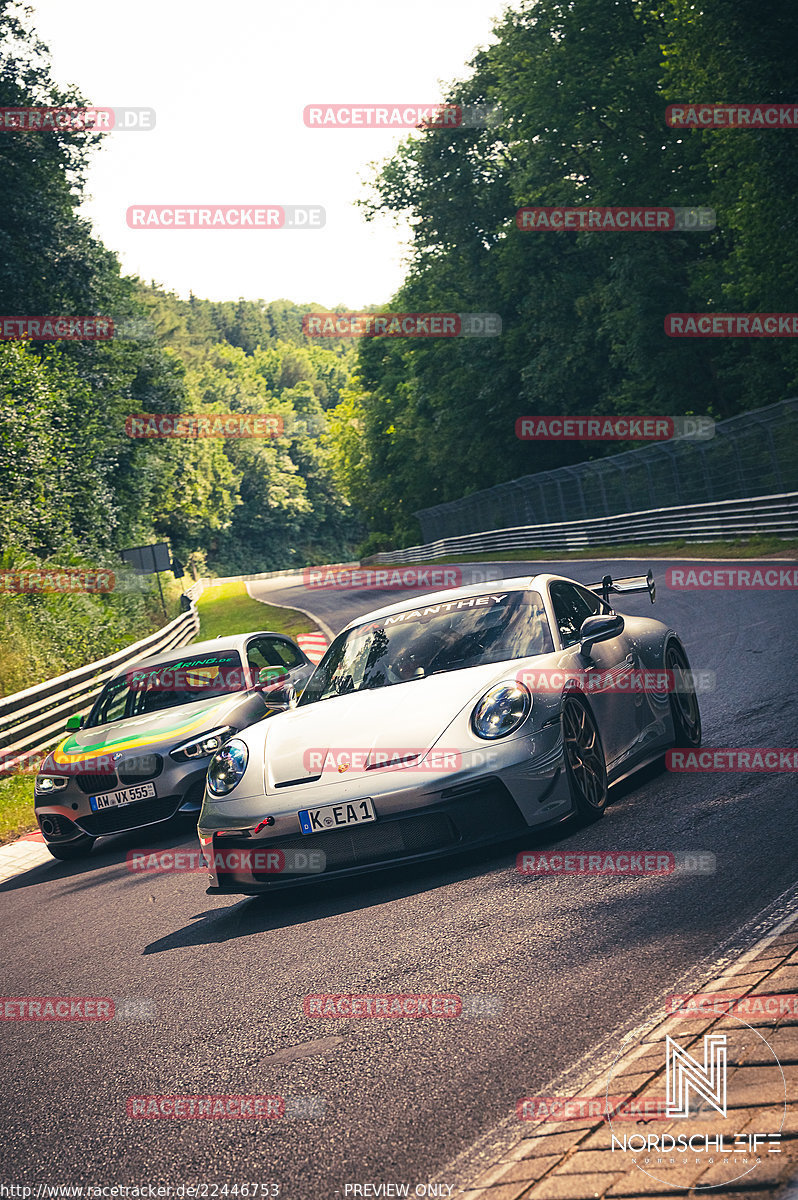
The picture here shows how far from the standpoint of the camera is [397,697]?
6227 mm

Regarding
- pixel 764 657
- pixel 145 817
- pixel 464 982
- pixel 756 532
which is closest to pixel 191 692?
pixel 145 817

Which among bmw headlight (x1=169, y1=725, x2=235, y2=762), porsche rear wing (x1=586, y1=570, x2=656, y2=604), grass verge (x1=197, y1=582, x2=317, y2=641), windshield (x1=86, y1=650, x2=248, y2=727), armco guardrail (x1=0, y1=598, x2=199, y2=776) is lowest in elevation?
grass verge (x1=197, y1=582, x2=317, y2=641)

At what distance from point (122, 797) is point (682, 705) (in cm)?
426

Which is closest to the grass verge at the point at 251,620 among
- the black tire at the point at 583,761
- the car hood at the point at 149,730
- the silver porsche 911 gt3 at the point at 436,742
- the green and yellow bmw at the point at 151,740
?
the green and yellow bmw at the point at 151,740

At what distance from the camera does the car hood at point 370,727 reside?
568cm

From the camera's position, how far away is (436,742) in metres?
5.62

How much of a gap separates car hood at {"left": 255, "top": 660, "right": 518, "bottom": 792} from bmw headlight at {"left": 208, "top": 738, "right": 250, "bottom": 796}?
0.25ft

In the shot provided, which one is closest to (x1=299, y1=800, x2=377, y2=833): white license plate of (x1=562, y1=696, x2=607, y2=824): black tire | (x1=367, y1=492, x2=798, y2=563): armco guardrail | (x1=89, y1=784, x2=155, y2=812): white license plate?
(x1=562, y1=696, x2=607, y2=824): black tire

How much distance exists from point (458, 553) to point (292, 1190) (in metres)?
52.1

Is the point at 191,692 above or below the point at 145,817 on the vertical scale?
above

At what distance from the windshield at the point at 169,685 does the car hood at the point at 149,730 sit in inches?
7.9

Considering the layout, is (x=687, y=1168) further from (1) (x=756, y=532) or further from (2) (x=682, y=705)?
(1) (x=756, y=532)

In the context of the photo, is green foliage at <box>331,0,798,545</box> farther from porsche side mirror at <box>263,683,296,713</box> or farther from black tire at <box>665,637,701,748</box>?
black tire at <box>665,637,701,748</box>

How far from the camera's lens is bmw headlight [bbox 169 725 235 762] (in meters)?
8.84
